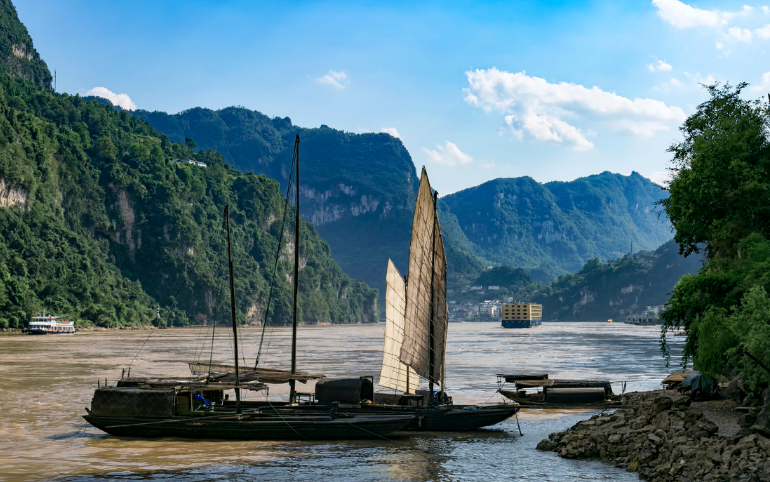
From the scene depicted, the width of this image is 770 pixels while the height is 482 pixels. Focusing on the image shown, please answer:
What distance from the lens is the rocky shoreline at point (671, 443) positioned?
21.8m

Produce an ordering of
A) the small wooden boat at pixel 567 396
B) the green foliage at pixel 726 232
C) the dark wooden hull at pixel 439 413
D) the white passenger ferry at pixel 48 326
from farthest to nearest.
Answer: the white passenger ferry at pixel 48 326 → the small wooden boat at pixel 567 396 → the dark wooden hull at pixel 439 413 → the green foliage at pixel 726 232

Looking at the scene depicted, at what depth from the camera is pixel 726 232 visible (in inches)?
1433

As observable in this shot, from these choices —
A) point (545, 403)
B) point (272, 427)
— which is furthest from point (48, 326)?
point (272, 427)

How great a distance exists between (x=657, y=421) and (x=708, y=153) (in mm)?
15304

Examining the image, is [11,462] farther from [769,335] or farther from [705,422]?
[769,335]

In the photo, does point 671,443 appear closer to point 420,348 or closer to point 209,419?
point 420,348

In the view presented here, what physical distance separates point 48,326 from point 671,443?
443ft

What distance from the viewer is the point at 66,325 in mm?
144750

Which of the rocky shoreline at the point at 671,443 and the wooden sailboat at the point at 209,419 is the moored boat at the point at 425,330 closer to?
the wooden sailboat at the point at 209,419

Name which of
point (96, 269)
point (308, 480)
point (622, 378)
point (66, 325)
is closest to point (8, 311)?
point (66, 325)

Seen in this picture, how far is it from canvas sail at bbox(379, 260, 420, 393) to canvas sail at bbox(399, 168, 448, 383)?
36.6 inches

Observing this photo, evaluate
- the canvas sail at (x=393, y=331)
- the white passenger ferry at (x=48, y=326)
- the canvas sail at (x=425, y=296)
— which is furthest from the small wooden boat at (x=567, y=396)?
the white passenger ferry at (x=48, y=326)

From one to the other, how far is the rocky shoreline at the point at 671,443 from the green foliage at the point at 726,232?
2.74 meters

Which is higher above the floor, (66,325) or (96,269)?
(96,269)
